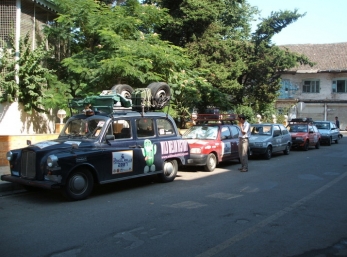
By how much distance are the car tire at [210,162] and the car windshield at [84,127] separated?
464cm

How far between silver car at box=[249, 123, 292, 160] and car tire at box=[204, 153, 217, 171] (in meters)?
3.59

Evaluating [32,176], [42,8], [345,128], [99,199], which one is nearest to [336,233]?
[99,199]

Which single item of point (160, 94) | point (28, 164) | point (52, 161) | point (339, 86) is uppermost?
point (339, 86)

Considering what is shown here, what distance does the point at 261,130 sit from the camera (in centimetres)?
1730

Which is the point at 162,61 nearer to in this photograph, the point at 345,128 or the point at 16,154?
the point at 16,154

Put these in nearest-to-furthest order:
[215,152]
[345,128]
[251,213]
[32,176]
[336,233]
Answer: [336,233], [251,213], [32,176], [215,152], [345,128]

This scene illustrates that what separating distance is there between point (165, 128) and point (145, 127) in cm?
80

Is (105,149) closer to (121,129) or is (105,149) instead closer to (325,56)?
(121,129)

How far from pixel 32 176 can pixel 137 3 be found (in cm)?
996

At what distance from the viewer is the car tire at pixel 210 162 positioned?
12.6 meters

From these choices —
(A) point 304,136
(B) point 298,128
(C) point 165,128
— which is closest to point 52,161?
(C) point 165,128

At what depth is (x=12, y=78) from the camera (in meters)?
14.1

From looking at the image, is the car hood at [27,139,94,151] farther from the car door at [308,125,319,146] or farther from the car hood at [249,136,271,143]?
the car door at [308,125,319,146]

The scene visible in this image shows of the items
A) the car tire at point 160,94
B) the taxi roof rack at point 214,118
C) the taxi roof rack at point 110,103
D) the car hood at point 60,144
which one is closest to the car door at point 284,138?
the taxi roof rack at point 214,118
